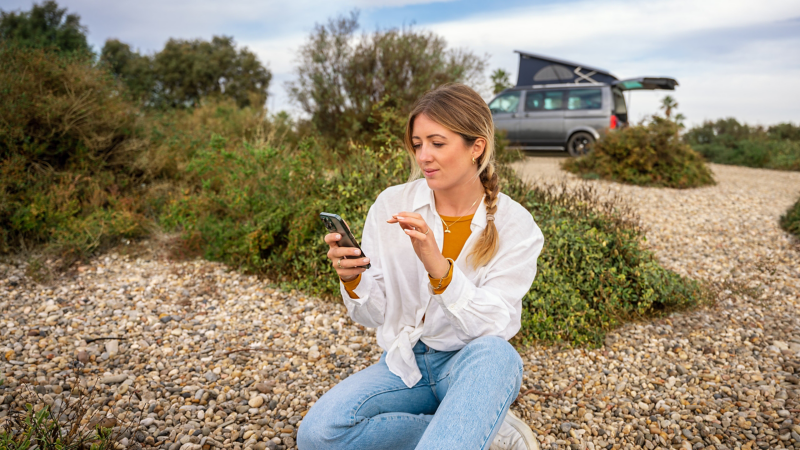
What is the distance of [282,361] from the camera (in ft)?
10.1

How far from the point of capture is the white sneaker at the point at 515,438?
194 cm

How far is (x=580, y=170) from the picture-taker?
8.70 meters

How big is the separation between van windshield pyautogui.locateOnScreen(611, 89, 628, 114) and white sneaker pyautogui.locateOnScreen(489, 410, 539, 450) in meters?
9.83

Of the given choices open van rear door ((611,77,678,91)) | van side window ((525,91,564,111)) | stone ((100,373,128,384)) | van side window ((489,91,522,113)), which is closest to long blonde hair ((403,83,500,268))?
stone ((100,373,128,384))

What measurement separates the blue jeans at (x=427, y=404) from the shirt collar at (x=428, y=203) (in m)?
0.45

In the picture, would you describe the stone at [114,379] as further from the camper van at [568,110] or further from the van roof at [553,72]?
the van roof at [553,72]

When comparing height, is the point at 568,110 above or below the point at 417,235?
above

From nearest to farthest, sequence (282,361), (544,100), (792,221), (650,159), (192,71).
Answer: (282,361)
(792,221)
(650,159)
(544,100)
(192,71)

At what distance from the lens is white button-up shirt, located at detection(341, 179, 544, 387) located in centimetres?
182

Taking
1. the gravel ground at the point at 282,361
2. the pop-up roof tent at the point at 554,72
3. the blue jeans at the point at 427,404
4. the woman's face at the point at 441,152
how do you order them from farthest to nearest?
1. the pop-up roof tent at the point at 554,72
2. the gravel ground at the point at 282,361
3. the woman's face at the point at 441,152
4. the blue jeans at the point at 427,404

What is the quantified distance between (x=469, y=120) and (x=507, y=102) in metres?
10.2

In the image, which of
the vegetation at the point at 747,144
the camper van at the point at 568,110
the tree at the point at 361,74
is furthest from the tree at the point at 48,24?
the vegetation at the point at 747,144

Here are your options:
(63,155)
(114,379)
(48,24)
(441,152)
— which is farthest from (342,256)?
(48,24)

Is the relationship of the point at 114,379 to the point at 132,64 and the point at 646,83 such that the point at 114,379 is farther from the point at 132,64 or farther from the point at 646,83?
the point at 132,64
